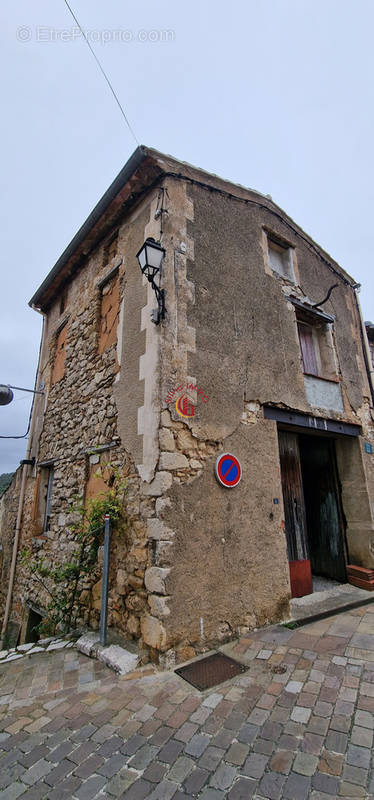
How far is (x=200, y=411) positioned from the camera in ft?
12.5

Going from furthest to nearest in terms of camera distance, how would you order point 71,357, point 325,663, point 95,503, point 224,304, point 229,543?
point 71,357 → point 224,304 → point 95,503 → point 229,543 → point 325,663

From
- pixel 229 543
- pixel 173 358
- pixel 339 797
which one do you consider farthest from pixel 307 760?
pixel 173 358

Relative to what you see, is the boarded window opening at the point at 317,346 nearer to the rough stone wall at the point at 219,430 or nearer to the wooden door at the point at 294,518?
the rough stone wall at the point at 219,430

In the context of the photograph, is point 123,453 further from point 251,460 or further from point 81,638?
point 81,638

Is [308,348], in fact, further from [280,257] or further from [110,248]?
[110,248]

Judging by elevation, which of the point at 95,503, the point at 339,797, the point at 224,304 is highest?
the point at 224,304

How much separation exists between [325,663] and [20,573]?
563cm

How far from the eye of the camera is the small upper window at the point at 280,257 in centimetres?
587

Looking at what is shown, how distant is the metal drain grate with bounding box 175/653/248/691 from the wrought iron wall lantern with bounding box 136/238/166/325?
10.6ft

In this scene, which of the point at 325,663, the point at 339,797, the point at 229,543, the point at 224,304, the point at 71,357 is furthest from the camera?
the point at 71,357

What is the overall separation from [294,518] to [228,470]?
1971mm

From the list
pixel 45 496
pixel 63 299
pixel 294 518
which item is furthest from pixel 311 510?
pixel 63 299

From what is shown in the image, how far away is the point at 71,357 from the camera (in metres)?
6.31

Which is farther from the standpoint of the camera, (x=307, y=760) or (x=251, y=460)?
(x=251, y=460)
